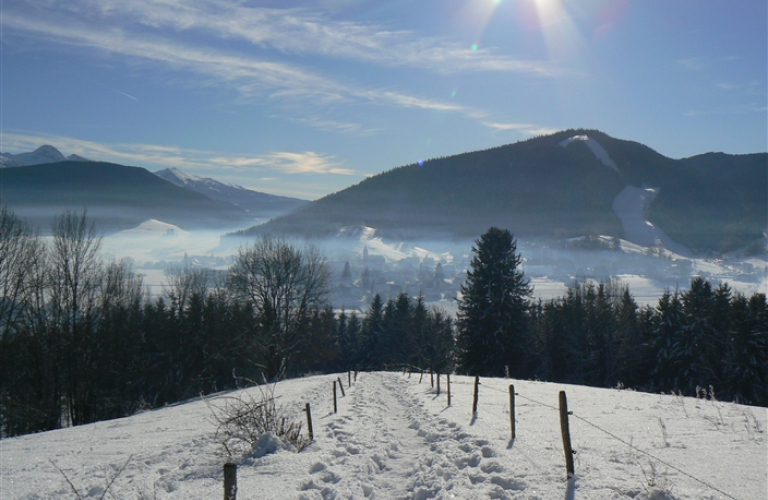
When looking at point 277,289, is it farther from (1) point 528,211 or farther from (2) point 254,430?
(1) point 528,211

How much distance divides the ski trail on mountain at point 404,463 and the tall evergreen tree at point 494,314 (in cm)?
2244

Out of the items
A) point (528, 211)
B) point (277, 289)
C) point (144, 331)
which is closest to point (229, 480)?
point (277, 289)

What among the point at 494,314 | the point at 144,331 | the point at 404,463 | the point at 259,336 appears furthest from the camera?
the point at 144,331

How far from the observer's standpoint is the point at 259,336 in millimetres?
33125

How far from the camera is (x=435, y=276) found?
160 metres

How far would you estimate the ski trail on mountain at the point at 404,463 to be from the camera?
23.4 feet

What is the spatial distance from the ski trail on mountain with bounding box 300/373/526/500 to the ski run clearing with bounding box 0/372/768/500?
3cm

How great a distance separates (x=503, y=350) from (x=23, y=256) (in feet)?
102

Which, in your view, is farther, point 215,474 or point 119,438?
point 119,438

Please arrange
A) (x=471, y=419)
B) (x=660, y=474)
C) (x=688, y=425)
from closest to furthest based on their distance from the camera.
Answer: (x=660, y=474), (x=688, y=425), (x=471, y=419)

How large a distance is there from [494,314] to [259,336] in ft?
56.2

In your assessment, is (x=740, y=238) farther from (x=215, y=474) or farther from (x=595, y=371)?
(x=215, y=474)

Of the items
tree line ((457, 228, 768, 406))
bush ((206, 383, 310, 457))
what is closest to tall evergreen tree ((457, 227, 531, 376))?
tree line ((457, 228, 768, 406))

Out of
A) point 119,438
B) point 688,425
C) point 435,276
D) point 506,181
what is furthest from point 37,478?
point 506,181
